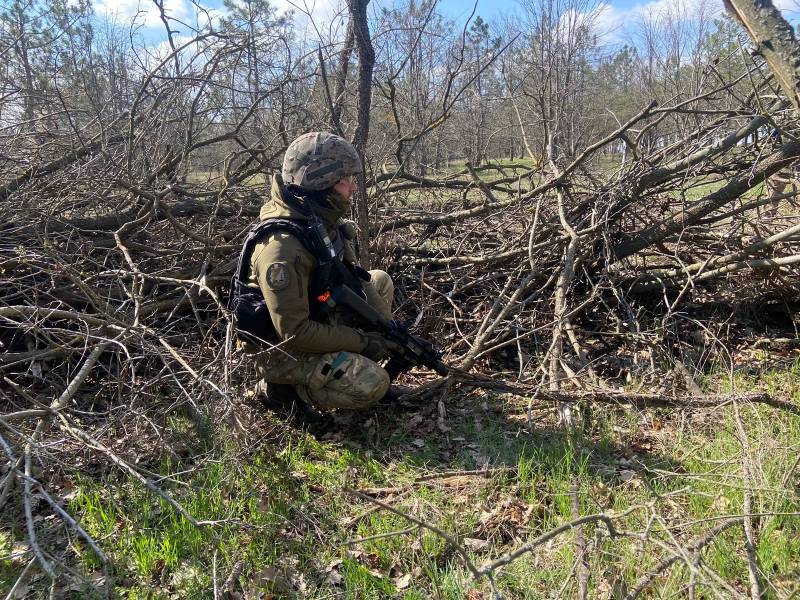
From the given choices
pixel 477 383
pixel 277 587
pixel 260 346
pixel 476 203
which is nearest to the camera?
pixel 277 587

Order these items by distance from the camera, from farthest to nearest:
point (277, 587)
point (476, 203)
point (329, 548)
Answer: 1. point (476, 203)
2. point (329, 548)
3. point (277, 587)

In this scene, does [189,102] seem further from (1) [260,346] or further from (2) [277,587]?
(2) [277,587]

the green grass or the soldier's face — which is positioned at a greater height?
the soldier's face

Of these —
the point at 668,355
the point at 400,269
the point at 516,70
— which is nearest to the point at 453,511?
the point at 668,355

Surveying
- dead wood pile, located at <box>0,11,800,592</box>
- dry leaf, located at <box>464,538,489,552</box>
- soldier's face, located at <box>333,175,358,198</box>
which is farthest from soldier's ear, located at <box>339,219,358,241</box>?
dry leaf, located at <box>464,538,489,552</box>

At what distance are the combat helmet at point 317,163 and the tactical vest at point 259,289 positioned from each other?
0.78ft

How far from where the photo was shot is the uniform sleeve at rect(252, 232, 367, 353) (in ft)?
9.29

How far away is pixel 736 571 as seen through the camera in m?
2.01

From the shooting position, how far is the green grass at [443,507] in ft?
6.89

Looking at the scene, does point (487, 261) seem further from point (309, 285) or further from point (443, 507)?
point (443, 507)

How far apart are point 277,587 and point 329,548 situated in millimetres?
267

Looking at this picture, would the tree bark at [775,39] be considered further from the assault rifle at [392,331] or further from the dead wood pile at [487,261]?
the assault rifle at [392,331]

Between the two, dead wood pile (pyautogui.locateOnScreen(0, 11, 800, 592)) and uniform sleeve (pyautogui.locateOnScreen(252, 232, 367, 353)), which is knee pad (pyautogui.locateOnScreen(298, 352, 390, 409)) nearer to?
uniform sleeve (pyautogui.locateOnScreen(252, 232, 367, 353))

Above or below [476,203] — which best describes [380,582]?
below
